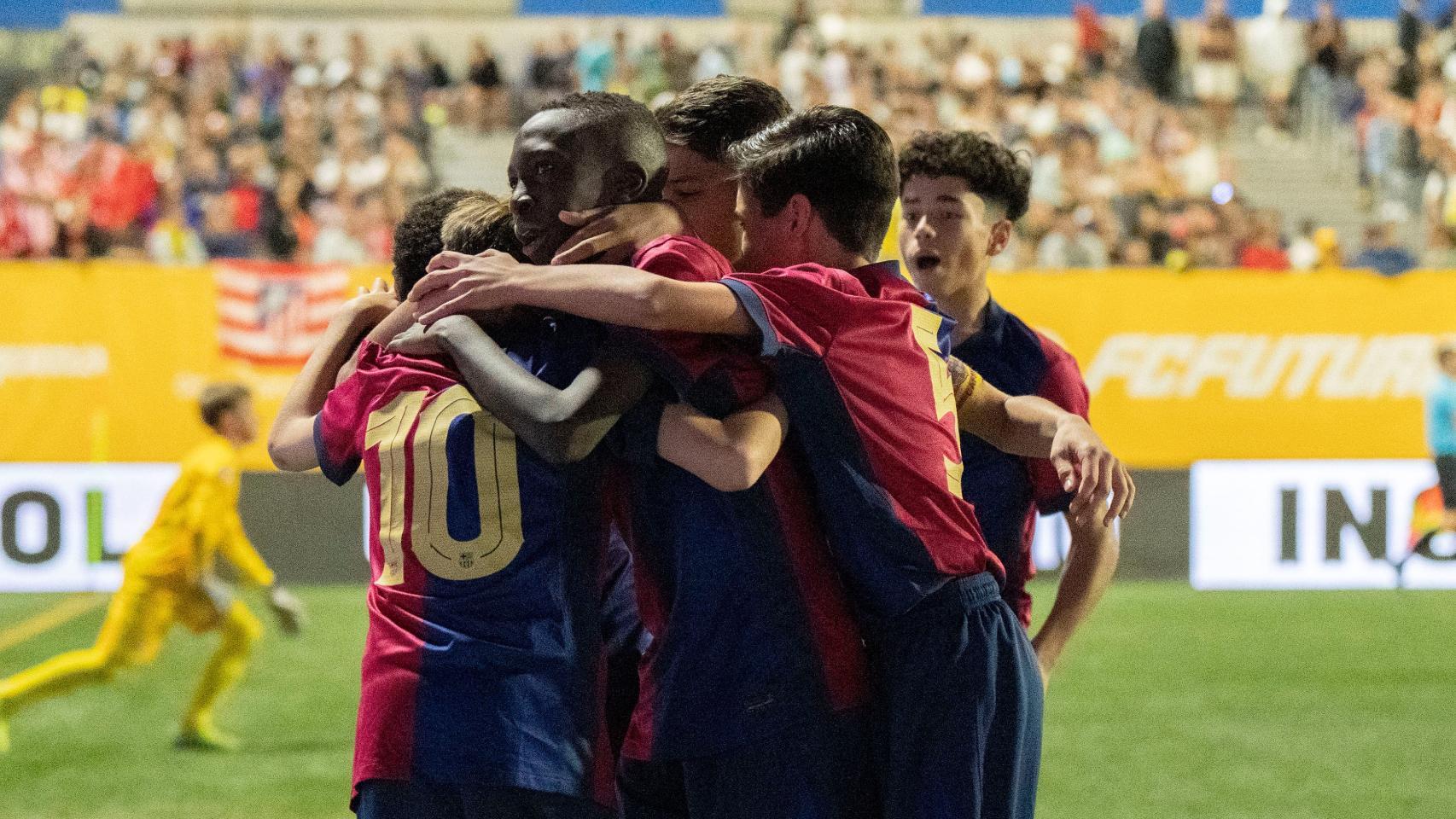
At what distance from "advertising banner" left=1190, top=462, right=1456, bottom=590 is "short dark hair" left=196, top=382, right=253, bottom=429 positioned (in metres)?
6.80

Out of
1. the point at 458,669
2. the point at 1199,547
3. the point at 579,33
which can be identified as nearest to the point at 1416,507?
the point at 1199,547

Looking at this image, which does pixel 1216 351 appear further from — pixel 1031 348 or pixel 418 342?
pixel 418 342

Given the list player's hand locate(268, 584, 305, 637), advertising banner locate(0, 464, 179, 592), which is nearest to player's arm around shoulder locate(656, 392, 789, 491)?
player's hand locate(268, 584, 305, 637)

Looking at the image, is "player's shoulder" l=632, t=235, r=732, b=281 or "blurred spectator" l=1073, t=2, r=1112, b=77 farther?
"blurred spectator" l=1073, t=2, r=1112, b=77

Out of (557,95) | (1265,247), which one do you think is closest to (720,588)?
(1265,247)

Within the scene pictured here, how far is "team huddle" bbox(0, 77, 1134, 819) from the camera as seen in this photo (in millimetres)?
2580

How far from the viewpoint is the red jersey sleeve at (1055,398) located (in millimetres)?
3510

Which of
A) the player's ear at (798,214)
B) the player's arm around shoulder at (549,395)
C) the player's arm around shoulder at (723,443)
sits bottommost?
the player's arm around shoulder at (723,443)

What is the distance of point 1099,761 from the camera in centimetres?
709

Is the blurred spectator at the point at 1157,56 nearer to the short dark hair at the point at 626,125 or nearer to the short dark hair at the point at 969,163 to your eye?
the short dark hair at the point at 969,163

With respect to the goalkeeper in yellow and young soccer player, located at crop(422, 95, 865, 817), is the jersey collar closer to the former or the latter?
young soccer player, located at crop(422, 95, 865, 817)

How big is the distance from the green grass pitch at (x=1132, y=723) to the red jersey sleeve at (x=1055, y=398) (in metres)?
2.97

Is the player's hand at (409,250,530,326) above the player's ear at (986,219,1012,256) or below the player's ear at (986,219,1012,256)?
below

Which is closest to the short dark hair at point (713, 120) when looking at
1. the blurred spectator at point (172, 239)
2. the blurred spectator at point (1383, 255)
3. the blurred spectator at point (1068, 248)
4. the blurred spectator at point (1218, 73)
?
the blurred spectator at point (1383, 255)
